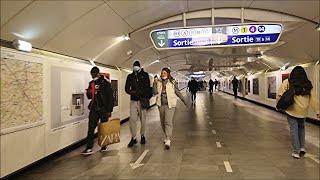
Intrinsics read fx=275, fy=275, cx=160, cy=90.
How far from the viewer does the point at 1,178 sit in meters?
4.25

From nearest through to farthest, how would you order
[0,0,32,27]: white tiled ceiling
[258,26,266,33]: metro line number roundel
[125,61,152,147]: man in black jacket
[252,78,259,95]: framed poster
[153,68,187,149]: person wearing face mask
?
1. [0,0,32,27]: white tiled ceiling
2. [258,26,266,33]: metro line number roundel
3. [153,68,187,149]: person wearing face mask
4. [125,61,152,147]: man in black jacket
5. [252,78,259,95]: framed poster

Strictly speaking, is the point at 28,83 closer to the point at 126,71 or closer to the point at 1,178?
the point at 1,178

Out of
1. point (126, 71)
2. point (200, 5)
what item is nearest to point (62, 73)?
point (200, 5)

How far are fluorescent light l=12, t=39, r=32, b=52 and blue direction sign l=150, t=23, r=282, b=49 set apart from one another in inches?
116

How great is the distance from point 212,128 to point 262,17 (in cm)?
397

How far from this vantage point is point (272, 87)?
16625 mm

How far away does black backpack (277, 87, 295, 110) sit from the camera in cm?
558

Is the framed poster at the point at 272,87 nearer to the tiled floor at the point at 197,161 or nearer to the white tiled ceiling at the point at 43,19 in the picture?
the tiled floor at the point at 197,161

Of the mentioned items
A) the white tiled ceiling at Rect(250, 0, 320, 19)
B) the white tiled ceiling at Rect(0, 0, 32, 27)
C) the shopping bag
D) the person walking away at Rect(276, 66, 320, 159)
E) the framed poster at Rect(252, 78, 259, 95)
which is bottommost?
the shopping bag

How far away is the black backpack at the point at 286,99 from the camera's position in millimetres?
5582

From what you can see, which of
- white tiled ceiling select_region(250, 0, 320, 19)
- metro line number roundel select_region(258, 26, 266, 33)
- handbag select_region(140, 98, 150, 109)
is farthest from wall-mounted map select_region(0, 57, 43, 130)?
white tiled ceiling select_region(250, 0, 320, 19)

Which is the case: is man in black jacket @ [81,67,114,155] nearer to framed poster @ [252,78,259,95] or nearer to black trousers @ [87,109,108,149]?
black trousers @ [87,109,108,149]

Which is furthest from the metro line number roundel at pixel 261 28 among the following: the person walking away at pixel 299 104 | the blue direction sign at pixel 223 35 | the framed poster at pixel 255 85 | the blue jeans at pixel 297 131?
the framed poster at pixel 255 85

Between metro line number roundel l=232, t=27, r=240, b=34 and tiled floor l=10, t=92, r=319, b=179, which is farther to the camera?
metro line number roundel l=232, t=27, r=240, b=34
